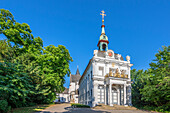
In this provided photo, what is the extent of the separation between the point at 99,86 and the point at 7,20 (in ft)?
70.5

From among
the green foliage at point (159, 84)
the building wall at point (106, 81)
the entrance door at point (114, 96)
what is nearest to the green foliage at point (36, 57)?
the building wall at point (106, 81)

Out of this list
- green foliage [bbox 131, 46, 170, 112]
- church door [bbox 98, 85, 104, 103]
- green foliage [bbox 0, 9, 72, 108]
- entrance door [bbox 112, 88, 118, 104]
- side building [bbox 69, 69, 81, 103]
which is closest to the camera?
green foliage [bbox 131, 46, 170, 112]

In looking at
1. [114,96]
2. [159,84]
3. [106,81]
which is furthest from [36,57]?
[159,84]

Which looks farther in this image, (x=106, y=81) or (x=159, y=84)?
(x=106, y=81)

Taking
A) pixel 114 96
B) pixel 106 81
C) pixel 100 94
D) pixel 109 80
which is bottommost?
pixel 114 96

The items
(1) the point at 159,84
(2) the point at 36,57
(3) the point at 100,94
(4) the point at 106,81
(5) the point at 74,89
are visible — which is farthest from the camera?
(5) the point at 74,89

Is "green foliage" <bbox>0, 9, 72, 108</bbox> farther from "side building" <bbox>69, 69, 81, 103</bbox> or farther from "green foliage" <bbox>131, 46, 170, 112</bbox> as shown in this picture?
"side building" <bbox>69, 69, 81, 103</bbox>

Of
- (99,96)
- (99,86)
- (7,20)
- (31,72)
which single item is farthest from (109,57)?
(7,20)

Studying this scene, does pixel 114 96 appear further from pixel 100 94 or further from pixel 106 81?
pixel 106 81

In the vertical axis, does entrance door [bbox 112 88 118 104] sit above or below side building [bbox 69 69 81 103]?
above

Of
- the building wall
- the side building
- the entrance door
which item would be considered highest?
the building wall

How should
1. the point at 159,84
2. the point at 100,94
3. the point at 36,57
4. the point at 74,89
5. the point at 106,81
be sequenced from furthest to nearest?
the point at 74,89 < the point at 100,94 < the point at 106,81 < the point at 36,57 < the point at 159,84

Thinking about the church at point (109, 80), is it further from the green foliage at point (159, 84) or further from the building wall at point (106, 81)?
the green foliage at point (159, 84)

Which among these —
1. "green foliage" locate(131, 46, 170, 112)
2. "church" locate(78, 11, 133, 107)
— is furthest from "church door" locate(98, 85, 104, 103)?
"green foliage" locate(131, 46, 170, 112)
